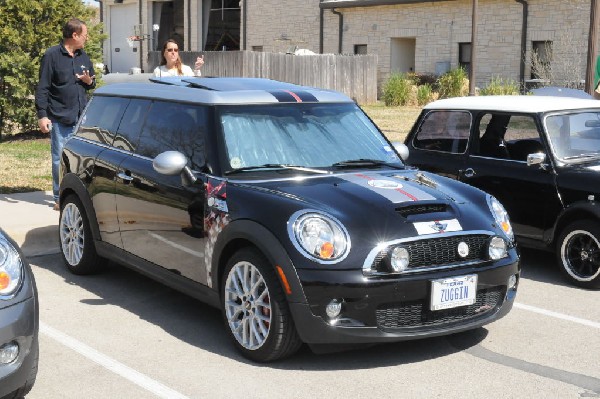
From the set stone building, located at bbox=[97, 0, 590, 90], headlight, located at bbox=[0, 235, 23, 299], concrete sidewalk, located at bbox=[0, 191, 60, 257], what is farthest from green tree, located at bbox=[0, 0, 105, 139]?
stone building, located at bbox=[97, 0, 590, 90]

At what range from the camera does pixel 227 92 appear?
5898 mm

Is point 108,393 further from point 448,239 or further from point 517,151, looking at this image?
point 517,151

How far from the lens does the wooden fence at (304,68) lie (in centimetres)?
2838

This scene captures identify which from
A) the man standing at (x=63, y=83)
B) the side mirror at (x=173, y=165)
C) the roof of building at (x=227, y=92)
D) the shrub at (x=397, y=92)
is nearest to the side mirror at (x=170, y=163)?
the side mirror at (x=173, y=165)

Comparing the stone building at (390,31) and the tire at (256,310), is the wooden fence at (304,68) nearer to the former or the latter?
the stone building at (390,31)

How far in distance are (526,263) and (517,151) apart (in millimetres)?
1058

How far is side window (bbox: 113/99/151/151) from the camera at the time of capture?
6477 millimetres

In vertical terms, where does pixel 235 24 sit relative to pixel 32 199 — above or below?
above

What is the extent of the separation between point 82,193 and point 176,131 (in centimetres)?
138

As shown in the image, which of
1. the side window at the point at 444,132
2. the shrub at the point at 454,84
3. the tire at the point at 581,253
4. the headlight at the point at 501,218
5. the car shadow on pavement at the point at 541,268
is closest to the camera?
the headlight at the point at 501,218

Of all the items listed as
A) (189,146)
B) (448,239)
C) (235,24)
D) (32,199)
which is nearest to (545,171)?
(448,239)

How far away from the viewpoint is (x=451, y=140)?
8.27 meters

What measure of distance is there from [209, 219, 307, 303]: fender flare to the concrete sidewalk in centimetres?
333

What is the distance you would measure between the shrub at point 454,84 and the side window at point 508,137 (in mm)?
20317
